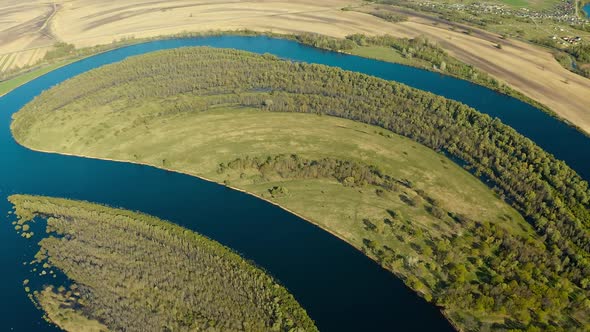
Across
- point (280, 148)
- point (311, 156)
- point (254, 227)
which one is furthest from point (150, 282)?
point (311, 156)

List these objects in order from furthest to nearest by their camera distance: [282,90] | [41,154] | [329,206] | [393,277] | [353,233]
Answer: [282,90]
[41,154]
[329,206]
[353,233]
[393,277]

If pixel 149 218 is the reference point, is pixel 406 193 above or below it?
above

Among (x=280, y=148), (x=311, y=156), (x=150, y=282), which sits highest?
(x=311, y=156)

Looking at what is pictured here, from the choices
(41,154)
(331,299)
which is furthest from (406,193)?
(41,154)

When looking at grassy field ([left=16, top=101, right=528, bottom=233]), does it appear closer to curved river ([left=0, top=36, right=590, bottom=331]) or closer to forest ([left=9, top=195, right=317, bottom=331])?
curved river ([left=0, top=36, right=590, bottom=331])

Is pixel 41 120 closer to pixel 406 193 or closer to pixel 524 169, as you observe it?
pixel 406 193

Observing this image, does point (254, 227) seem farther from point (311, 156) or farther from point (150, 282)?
point (311, 156)

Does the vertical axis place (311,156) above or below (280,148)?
above

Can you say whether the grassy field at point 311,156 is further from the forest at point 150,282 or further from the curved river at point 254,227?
the forest at point 150,282
